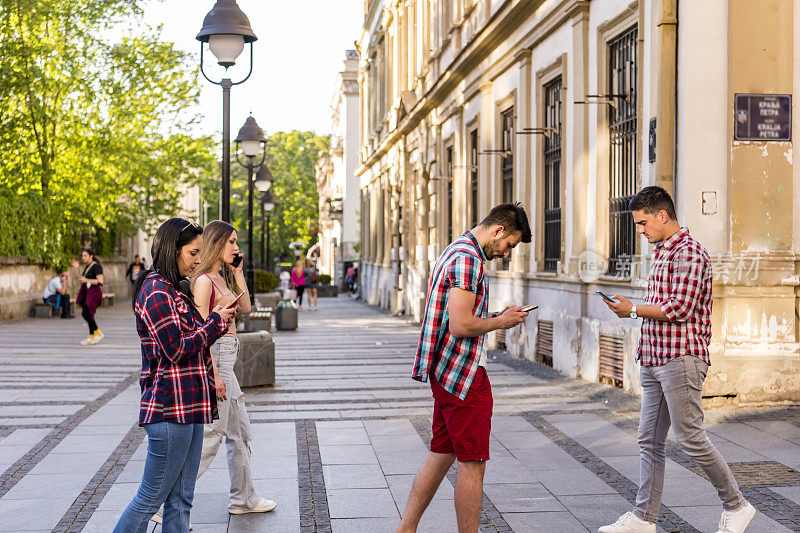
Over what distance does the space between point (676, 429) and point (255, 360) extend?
23.6 feet

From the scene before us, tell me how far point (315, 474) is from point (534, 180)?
988 cm

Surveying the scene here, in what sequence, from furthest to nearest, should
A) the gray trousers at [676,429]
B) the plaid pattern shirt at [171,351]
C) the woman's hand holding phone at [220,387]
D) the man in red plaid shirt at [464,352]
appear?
the woman's hand holding phone at [220,387] < the gray trousers at [676,429] < the man in red plaid shirt at [464,352] < the plaid pattern shirt at [171,351]

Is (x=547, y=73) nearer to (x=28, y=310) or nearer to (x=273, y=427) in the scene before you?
(x=273, y=427)

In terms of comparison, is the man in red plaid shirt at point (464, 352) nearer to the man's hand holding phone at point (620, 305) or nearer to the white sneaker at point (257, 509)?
the man's hand holding phone at point (620, 305)

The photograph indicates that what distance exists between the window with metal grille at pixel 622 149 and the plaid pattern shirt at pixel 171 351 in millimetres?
8151

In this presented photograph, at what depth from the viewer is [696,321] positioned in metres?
→ 5.25

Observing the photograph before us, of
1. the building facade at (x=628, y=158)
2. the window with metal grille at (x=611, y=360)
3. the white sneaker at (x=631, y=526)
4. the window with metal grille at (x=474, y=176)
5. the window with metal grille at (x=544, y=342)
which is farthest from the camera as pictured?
the window with metal grille at (x=474, y=176)

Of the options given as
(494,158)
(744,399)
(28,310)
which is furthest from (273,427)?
(28,310)

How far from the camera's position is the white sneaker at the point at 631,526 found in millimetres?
5281

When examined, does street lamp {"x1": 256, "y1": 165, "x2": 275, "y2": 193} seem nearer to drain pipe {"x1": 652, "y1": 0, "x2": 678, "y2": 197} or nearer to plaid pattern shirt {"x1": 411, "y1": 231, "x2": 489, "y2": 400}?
drain pipe {"x1": 652, "y1": 0, "x2": 678, "y2": 197}

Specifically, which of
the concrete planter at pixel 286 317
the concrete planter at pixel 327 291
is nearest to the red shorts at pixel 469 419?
the concrete planter at pixel 286 317

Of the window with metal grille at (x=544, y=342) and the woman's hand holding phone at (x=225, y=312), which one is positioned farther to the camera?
the window with metal grille at (x=544, y=342)

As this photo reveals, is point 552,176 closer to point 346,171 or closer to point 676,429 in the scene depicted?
point 676,429

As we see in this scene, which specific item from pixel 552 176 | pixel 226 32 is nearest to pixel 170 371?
pixel 226 32
